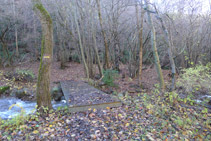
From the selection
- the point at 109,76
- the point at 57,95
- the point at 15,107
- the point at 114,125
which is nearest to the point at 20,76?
the point at 57,95

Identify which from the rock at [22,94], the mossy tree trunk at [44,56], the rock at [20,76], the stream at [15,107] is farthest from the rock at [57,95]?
the mossy tree trunk at [44,56]

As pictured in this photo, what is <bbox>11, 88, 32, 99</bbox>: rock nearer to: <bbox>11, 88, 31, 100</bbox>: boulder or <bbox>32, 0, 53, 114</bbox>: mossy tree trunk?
<bbox>11, 88, 31, 100</bbox>: boulder

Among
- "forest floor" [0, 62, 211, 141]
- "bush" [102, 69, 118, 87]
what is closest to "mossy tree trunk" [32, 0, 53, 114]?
"forest floor" [0, 62, 211, 141]

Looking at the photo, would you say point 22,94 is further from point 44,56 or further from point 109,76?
point 44,56

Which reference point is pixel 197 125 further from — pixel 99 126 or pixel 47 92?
pixel 47 92

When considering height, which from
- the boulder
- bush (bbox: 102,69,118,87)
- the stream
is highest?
bush (bbox: 102,69,118,87)

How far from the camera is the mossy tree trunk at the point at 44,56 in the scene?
485cm

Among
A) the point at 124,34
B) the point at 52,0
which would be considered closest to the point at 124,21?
the point at 124,34

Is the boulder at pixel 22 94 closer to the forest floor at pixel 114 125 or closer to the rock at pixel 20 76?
the rock at pixel 20 76

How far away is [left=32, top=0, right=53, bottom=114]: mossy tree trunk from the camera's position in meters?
4.85

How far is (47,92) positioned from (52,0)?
1029 cm

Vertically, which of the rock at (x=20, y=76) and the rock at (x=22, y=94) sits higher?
the rock at (x=20, y=76)

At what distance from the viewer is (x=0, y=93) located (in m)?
9.21

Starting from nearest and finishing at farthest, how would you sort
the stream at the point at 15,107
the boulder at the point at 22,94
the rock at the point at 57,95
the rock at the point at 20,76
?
the stream at the point at 15,107
the rock at the point at 57,95
the boulder at the point at 22,94
the rock at the point at 20,76
